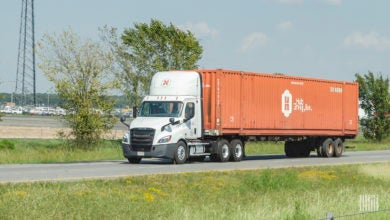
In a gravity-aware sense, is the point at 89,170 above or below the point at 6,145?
below

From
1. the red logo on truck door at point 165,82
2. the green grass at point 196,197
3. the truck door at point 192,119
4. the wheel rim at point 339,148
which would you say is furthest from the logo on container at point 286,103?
the green grass at point 196,197

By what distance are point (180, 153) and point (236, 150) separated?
3465mm

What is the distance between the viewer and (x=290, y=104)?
36188 mm

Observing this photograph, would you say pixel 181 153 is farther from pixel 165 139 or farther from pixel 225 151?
pixel 225 151

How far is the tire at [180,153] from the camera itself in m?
30.7

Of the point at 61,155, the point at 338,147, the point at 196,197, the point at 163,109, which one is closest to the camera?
the point at 196,197

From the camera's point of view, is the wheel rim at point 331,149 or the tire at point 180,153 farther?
the wheel rim at point 331,149

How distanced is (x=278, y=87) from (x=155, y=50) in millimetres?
13647

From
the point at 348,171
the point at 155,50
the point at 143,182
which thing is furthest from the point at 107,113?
the point at 143,182

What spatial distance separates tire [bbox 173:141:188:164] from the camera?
3072 cm

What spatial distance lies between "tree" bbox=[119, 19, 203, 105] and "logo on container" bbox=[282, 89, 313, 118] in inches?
435

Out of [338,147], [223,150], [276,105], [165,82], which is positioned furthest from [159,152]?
[338,147]

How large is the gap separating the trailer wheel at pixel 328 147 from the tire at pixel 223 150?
6.71 m

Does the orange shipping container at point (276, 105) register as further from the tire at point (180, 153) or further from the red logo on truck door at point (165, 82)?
the tire at point (180, 153)
